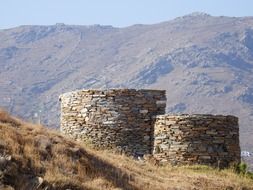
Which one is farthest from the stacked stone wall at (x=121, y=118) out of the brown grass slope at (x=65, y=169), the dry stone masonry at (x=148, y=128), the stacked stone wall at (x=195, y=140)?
the brown grass slope at (x=65, y=169)

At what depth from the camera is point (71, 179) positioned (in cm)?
1503

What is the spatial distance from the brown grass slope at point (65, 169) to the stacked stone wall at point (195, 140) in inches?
70.8

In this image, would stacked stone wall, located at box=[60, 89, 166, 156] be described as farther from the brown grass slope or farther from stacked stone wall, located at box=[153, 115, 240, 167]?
the brown grass slope

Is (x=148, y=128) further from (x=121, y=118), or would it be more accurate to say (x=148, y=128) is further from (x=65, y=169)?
(x=65, y=169)

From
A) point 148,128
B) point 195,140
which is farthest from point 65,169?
point 148,128

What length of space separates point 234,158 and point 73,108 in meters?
6.17

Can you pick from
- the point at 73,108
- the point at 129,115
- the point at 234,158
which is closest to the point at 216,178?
the point at 234,158

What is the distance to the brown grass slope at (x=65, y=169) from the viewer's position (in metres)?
14.5

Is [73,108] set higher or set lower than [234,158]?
higher

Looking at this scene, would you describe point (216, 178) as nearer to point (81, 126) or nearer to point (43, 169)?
point (81, 126)

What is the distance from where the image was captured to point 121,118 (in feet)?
77.9

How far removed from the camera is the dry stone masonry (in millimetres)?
22844

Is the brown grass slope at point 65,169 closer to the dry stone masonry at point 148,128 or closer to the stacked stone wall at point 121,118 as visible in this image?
the dry stone masonry at point 148,128

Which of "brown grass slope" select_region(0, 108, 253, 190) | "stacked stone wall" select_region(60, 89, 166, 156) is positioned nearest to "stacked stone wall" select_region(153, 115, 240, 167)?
"stacked stone wall" select_region(60, 89, 166, 156)
